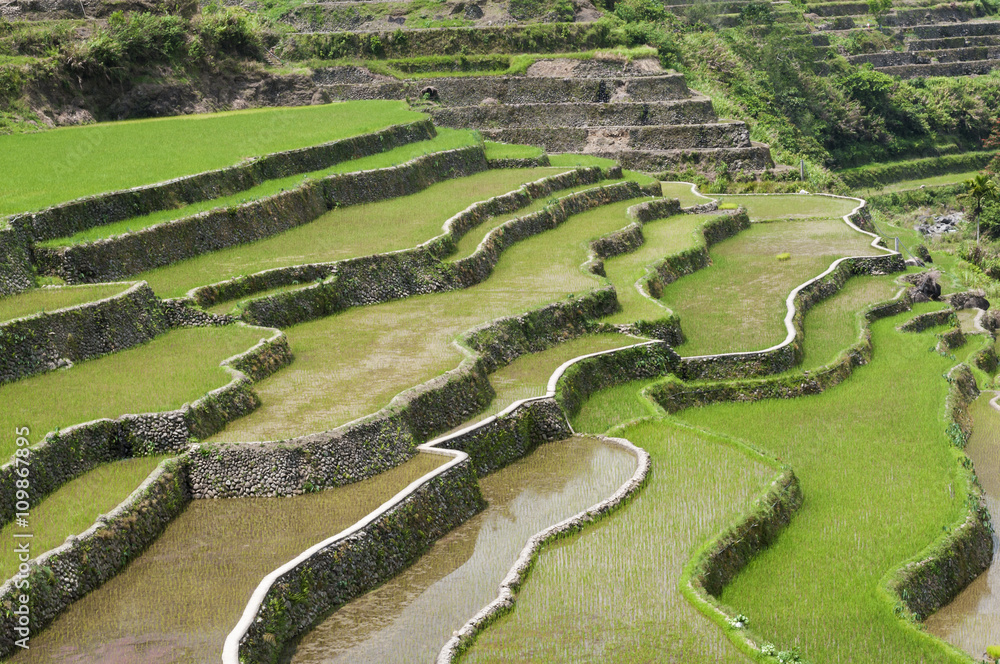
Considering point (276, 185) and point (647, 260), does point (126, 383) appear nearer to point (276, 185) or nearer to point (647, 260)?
point (276, 185)

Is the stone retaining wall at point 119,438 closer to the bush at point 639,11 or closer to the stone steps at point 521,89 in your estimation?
the stone steps at point 521,89

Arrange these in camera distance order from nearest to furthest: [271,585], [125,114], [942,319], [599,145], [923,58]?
[271,585]
[942,319]
[125,114]
[599,145]
[923,58]

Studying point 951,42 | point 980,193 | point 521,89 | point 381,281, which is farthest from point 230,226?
point 951,42

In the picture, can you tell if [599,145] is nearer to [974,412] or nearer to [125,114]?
[125,114]

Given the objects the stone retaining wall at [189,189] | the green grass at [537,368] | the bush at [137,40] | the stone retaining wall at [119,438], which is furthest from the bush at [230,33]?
the stone retaining wall at [119,438]

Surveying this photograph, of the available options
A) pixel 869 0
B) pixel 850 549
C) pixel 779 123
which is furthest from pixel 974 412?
pixel 869 0

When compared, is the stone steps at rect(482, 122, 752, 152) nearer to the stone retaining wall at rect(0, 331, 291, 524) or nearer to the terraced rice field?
the terraced rice field
